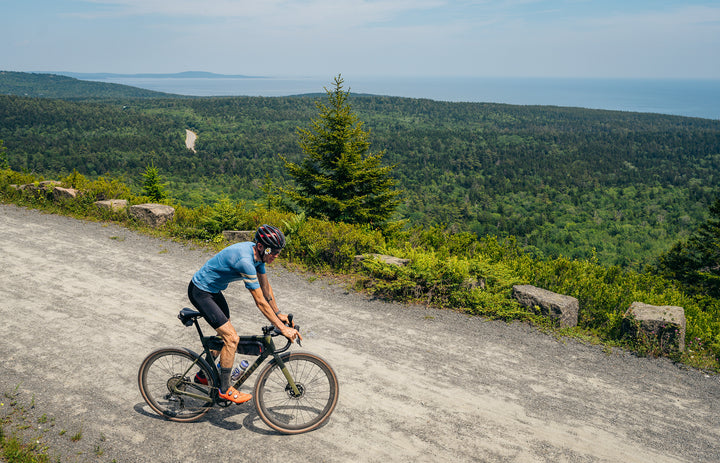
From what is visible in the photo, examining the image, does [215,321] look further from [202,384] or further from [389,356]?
[389,356]

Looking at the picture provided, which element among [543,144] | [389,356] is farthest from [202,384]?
[543,144]

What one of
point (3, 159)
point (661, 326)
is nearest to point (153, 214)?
point (661, 326)

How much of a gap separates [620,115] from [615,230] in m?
139

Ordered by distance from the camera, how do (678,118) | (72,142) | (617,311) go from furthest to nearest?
(678,118) < (72,142) < (617,311)

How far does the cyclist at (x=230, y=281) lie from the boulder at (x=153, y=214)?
903 centimetres

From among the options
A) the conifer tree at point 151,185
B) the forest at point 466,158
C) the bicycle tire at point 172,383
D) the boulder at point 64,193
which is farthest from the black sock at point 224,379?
the forest at point 466,158

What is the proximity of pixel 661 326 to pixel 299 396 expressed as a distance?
19.8 ft

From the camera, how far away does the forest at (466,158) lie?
80125 millimetres

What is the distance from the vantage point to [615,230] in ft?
265

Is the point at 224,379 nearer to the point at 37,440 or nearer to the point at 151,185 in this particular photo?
the point at 37,440

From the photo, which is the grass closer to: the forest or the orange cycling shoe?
the orange cycling shoe

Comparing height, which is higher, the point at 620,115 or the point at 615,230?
the point at 620,115

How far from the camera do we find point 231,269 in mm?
4461

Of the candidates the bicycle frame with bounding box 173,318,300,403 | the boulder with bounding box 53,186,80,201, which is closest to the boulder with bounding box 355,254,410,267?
the bicycle frame with bounding box 173,318,300,403
